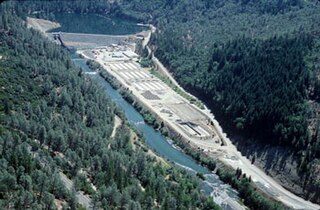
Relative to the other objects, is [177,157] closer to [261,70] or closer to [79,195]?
[261,70]

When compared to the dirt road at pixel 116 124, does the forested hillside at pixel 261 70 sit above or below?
above

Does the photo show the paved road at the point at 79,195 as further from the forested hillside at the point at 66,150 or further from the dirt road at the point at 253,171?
the dirt road at the point at 253,171

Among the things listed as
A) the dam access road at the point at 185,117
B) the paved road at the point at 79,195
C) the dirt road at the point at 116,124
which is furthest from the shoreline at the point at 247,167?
the paved road at the point at 79,195

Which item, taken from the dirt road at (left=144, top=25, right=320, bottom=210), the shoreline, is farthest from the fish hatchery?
the dirt road at (left=144, top=25, right=320, bottom=210)

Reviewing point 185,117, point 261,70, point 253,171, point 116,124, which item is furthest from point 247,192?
point 261,70

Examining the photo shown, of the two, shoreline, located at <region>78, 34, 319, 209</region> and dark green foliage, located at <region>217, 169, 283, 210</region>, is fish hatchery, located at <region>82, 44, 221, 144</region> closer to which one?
shoreline, located at <region>78, 34, 319, 209</region>

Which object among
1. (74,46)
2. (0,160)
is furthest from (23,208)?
(74,46)
